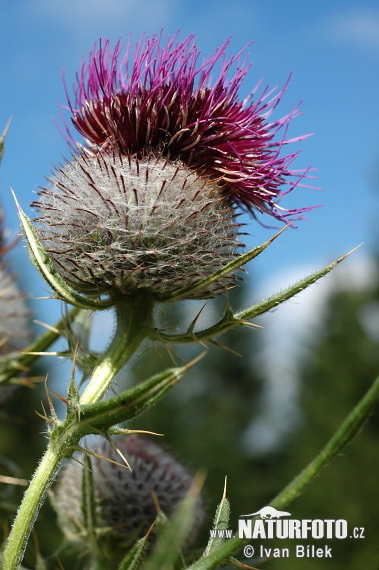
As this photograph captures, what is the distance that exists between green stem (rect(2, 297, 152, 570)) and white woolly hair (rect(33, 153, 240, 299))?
0.14 metres

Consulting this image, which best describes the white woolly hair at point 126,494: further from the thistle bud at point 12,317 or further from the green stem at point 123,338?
the green stem at point 123,338

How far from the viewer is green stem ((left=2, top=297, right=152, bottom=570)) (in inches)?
84.6

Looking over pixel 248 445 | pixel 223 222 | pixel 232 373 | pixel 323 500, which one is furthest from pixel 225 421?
pixel 223 222

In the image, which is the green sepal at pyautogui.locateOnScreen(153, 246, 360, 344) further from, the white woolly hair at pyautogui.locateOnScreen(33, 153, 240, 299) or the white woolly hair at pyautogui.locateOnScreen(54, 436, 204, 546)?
the white woolly hair at pyautogui.locateOnScreen(54, 436, 204, 546)

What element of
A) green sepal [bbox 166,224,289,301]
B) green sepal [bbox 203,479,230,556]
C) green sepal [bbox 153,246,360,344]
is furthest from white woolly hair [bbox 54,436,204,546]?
green sepal [bbox 166,224,289,301]

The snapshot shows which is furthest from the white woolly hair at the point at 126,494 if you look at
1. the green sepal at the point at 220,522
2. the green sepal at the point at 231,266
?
the green sepal at the point at 231,266

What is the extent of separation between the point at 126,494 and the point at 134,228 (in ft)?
6.43

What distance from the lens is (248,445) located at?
129 feet

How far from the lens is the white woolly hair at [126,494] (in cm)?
370

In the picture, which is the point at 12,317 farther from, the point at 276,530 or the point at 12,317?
the point at 276,530

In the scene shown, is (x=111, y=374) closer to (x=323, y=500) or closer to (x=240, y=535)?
(x=240, y=535)

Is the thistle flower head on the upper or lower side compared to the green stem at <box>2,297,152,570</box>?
upper

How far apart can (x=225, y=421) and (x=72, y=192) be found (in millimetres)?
38162

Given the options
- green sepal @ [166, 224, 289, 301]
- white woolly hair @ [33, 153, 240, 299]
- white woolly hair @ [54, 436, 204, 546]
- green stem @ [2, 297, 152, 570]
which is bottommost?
white woolly hair @ [54, 436, 204, 546]
